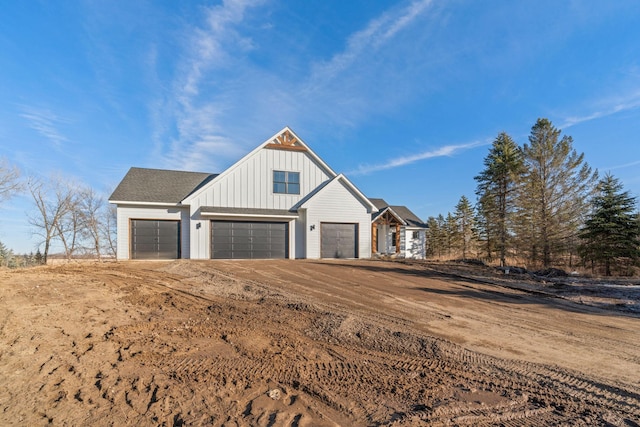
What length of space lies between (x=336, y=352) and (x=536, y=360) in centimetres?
251

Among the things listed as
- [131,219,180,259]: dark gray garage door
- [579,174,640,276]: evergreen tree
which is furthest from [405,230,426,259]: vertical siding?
[131,219,180,259]: dark gray garage door

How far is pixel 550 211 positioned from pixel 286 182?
1825 centimetres

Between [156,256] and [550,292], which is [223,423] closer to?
[550,292]

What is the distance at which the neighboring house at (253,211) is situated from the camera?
56.7 feet

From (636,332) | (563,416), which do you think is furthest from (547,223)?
(563,416)

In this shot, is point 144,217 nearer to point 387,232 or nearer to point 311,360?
point 311,360

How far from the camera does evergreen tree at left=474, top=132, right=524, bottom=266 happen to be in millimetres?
23677

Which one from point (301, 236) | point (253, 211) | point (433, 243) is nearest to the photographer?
point (253, 211)

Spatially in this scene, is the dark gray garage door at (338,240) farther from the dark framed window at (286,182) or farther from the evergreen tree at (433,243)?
the evergreen tree at (433,243)

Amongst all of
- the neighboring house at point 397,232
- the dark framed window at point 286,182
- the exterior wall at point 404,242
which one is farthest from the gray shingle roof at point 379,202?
the dark framed window at point 286,182

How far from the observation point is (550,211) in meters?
21.8

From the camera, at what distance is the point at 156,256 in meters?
17.4

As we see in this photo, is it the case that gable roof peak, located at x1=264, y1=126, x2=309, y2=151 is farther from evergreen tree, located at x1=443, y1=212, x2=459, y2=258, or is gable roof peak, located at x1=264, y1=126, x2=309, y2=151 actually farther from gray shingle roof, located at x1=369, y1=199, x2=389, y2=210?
evergreen tree, located at x1=443, y1=212, x2=459, y2=258

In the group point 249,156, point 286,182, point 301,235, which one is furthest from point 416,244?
point 249,156
